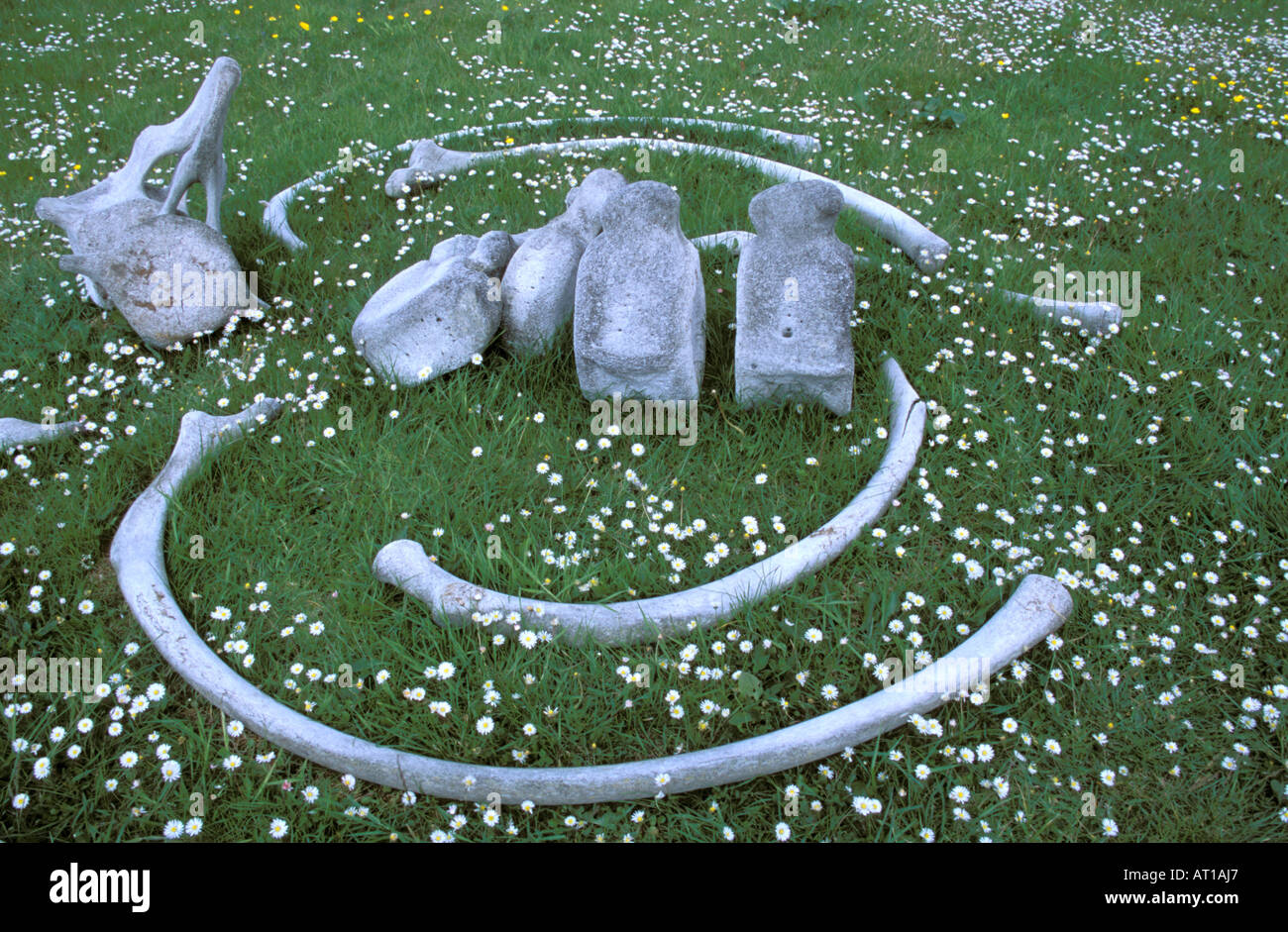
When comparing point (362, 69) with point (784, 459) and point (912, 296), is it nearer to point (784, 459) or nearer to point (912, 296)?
point (912, 296)

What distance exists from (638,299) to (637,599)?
1.37 m

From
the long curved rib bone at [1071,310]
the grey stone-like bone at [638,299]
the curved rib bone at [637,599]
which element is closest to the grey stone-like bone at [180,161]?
the grey stone-like bone at [638,299]

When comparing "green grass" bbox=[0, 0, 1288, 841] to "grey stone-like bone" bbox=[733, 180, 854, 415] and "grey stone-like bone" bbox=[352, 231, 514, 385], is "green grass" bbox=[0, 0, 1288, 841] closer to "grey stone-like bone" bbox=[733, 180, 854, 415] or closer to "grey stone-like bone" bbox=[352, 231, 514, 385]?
"grey stone-like bone" bbox=[352, 231, 514, 385]

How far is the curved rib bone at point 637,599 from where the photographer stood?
3.15 m

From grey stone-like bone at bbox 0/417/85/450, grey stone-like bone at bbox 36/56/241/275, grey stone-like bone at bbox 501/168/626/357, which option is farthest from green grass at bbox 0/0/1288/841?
grey stone-like bone at bbox 36/56/241/275

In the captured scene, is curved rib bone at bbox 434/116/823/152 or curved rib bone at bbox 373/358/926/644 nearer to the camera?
curved rib bone at bbox 373/358/926/644

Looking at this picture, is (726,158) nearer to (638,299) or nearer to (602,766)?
(638,299)

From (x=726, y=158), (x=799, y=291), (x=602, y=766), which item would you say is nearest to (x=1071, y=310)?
(x=799, y=291)

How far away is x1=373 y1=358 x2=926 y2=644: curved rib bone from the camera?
10.3ft

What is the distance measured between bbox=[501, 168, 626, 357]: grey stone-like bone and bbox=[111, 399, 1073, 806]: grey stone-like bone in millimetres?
1964

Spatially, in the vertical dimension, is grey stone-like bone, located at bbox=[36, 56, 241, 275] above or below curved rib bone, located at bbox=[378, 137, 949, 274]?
above

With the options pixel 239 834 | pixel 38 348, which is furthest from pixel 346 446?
pixel 38 348

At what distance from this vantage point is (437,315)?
416cm

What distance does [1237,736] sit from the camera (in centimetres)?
299
